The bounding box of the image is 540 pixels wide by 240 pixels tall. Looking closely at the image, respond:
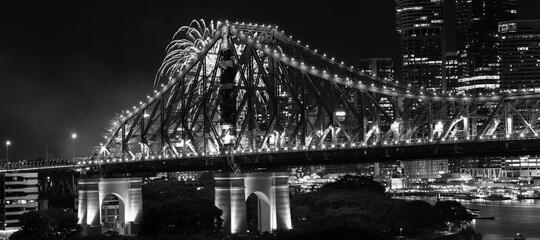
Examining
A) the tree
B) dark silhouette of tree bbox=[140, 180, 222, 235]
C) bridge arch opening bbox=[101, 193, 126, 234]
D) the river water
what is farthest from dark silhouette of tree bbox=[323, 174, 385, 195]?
the tree

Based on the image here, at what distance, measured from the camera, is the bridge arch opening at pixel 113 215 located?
3442 inches

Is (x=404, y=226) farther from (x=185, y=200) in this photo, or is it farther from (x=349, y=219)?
(x=185, y=200)

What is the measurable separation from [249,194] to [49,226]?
16479 mm

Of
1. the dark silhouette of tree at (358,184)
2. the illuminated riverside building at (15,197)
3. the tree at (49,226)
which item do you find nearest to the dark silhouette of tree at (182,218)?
the tree at (49,226)

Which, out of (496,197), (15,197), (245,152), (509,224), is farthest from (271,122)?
(496,197)

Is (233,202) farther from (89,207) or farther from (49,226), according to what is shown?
(89,207)

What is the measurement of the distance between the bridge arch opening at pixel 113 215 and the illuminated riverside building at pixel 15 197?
6369 mm

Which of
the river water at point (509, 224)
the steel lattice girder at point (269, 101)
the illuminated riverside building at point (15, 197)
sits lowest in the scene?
the river water at point (509, 224)

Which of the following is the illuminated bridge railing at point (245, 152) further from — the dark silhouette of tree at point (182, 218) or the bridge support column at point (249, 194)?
the dark silhouette of tree at point (182, 218)

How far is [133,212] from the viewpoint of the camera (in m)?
86.9

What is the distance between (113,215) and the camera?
326ft

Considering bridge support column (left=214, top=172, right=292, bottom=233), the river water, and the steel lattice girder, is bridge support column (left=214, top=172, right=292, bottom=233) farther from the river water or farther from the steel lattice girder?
the river water

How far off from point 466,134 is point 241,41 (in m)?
22.0

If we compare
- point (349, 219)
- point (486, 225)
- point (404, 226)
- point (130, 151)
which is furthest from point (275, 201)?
point (486, 225)
